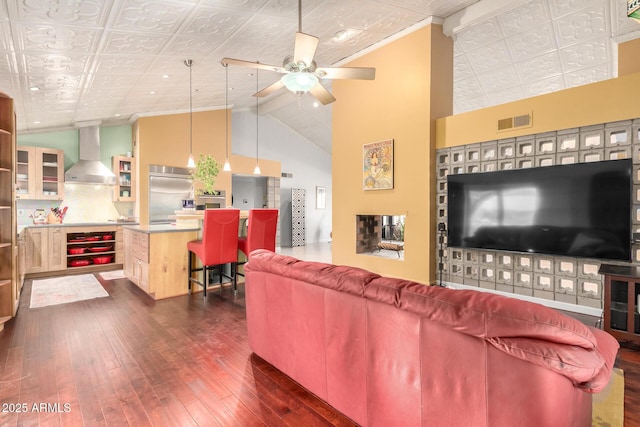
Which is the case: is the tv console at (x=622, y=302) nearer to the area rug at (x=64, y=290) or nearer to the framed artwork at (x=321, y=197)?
the area rug at (x=64, y=290)

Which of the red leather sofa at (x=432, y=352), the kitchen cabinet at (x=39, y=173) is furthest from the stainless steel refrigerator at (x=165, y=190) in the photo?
the red leather sofa at (x=432, y=352)

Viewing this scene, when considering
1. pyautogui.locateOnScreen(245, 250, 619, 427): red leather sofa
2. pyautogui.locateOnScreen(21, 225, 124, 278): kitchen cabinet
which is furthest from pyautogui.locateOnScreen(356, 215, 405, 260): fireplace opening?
pyautogui.locateOnScreen(21, 225, 124, 278): kitchen cabinet

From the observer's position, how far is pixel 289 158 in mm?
10922

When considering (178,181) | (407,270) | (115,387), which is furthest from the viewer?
(178,181)

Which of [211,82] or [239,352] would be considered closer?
[239,352]

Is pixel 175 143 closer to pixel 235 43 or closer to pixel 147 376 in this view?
pixel 235 43

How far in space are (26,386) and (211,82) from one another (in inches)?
209

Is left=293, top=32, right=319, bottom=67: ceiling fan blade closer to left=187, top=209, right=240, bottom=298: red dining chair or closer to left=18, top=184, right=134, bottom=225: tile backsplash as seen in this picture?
left=187, top=209, right=240, bottom=298: red dining chair

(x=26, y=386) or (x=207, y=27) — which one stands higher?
(x=207, y=27)

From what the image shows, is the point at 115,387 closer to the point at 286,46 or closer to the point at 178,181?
the point at 286,46

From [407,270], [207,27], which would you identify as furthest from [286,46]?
[407,270]

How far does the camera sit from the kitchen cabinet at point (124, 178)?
6.90m

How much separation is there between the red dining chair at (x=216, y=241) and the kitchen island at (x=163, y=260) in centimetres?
12

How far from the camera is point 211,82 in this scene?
6059 millimetres
